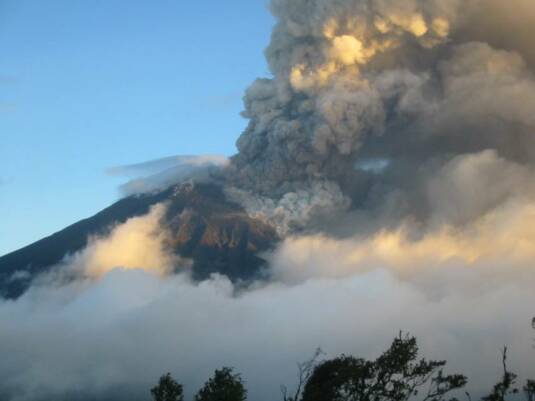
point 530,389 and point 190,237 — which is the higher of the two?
point 190,237

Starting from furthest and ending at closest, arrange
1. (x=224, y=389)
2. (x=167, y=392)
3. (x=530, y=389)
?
1. (x=167, y=392)
2. (x=224, y=389)
3. (x=530, y=389)

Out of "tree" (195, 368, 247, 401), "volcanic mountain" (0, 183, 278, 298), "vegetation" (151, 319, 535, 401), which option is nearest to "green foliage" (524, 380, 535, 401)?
"vegetation" (151, 319, 535, 401)

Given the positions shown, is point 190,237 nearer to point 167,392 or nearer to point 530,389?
point 167,392

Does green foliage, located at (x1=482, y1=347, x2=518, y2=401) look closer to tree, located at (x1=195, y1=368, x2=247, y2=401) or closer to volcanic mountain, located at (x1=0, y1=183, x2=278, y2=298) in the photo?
tree, located at (x1=195, y1=368, x2=247, y2=401)

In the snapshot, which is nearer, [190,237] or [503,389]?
[503,389]

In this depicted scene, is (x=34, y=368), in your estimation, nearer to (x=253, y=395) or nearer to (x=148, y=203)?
(x=148, y=203)

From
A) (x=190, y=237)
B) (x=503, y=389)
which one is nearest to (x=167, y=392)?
(x=503, y=389)
